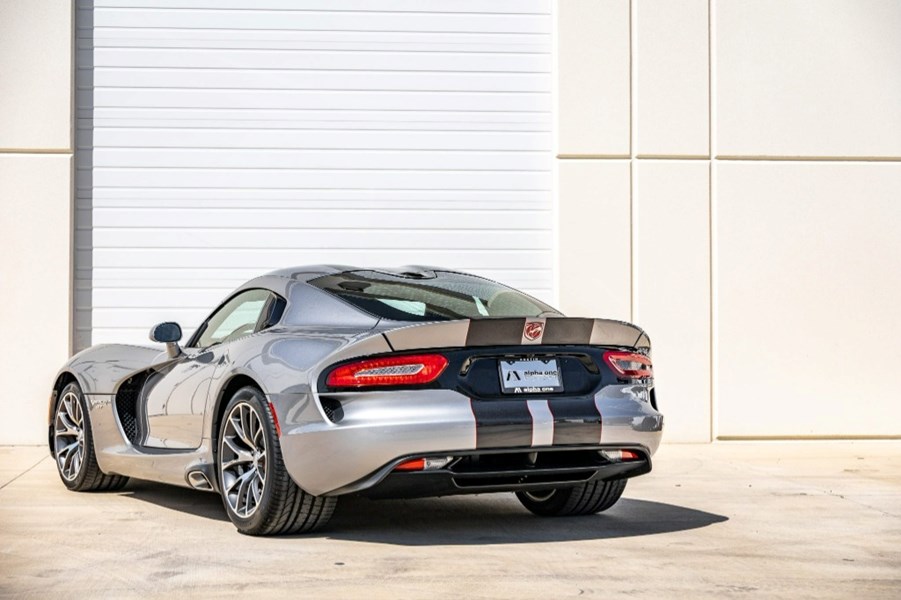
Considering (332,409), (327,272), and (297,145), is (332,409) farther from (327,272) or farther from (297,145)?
(297,145)

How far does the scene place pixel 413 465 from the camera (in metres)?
5.53

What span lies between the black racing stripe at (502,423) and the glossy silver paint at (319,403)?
0.05m

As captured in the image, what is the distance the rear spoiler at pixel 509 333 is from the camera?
5.58 m

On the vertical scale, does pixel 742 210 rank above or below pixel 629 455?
above

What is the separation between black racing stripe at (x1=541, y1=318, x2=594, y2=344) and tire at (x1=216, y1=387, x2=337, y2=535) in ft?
3.97

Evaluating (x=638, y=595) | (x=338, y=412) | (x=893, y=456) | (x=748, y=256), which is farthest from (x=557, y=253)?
(x=638, y=595)

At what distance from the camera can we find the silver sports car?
554 centimetres

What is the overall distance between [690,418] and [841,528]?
5853mm

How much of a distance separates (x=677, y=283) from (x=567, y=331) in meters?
6.66

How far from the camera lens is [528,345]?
5.79 metres

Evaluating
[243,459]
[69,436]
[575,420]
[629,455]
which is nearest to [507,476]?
[575,420]

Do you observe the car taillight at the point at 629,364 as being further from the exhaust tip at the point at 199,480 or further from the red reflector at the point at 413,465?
the exhaust tip at the point at 199,480

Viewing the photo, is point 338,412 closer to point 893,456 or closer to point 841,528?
point 841,528

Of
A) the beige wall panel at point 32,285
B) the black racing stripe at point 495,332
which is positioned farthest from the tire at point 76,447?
the beige wall panel at point 32,285
